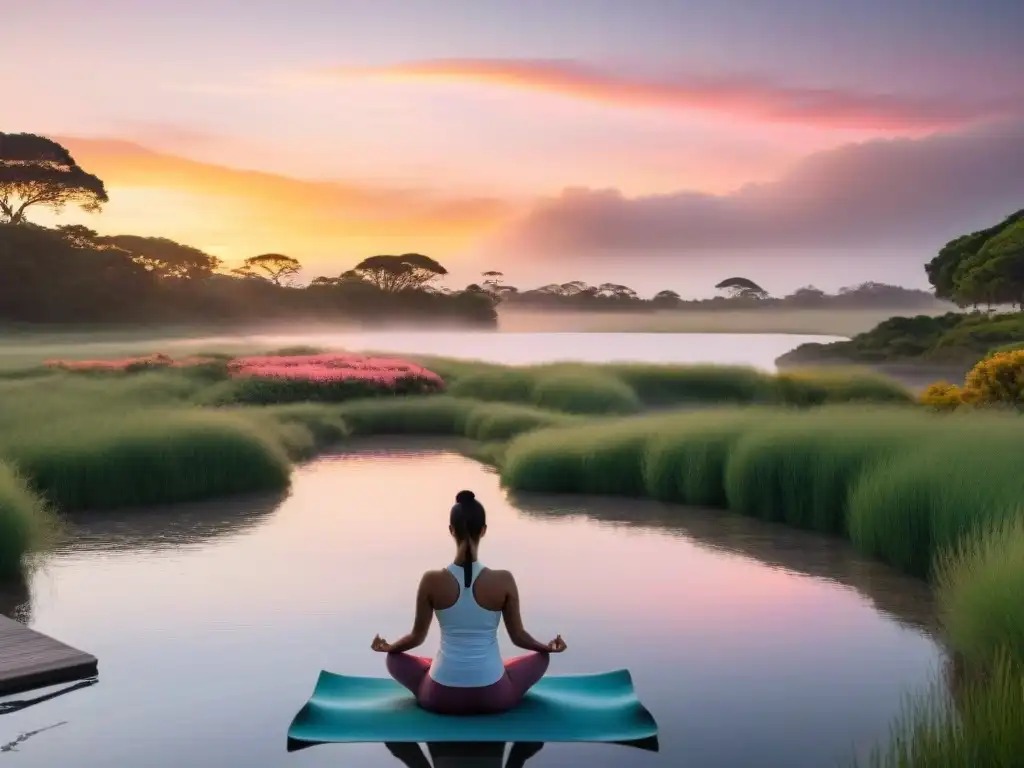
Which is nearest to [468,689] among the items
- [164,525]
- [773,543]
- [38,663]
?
[38,663]

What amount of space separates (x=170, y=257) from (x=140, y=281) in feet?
15.7

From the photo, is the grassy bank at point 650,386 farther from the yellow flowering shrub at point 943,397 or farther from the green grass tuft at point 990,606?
the green grass tuft at point 990,606

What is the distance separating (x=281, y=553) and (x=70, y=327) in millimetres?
22107

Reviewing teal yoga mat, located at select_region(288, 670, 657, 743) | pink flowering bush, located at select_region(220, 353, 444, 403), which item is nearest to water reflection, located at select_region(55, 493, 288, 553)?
teal yoga mat, located at select_region(288, 670, 657, 743)

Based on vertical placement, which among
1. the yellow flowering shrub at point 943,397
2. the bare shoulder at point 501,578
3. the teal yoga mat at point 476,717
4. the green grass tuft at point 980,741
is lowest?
the teal yoga mat at point 476,717

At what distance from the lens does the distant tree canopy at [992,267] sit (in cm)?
3394

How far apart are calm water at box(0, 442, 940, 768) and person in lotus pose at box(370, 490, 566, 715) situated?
479 millimetres

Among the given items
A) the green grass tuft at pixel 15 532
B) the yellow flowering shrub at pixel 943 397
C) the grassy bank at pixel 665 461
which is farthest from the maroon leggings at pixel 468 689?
the yellow flowering shrub at pixel 943 397

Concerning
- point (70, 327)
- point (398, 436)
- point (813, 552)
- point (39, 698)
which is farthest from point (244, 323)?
point (39, 698)

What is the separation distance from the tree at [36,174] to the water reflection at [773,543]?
2344 cm

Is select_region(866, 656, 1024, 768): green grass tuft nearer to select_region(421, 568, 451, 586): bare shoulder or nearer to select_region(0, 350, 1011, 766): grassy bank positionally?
select_region(0, 350, 1011, 766): grassy bank

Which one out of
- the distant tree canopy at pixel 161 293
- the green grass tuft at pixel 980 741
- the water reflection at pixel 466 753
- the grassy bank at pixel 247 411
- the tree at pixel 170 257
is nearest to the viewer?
the green grass tuft at pixel 980 741

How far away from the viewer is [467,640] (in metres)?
6.37

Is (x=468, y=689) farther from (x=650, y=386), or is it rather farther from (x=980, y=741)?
(x=650, y=386)
